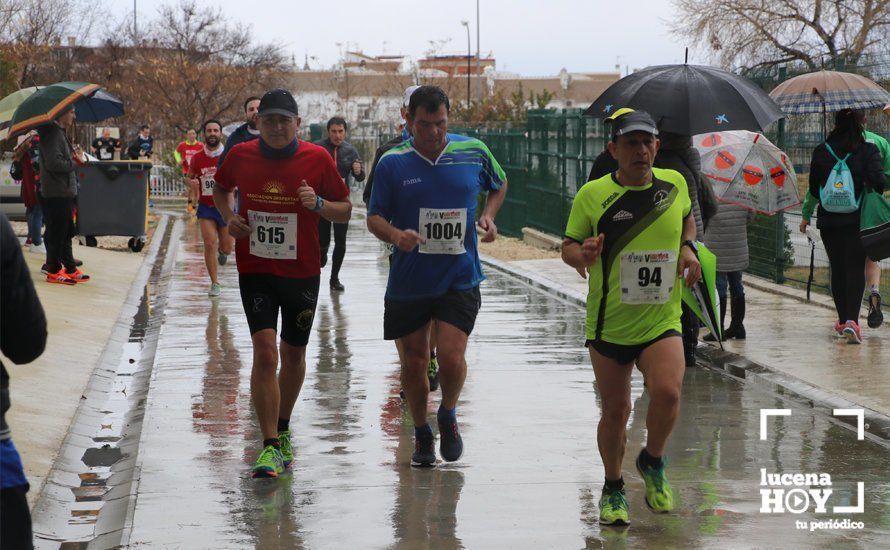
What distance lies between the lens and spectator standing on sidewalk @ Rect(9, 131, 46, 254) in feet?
55.7

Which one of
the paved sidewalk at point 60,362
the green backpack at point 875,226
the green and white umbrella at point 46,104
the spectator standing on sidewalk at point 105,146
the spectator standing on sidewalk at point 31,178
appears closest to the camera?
the paved sidewalk at point 60,362

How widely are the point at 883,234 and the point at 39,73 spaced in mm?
32324

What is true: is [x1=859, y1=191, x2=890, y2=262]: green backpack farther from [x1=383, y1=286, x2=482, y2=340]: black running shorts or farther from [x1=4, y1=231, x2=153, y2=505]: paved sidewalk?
[x1=4, y1=231, x2=153, y2=505]: paved sidewalk

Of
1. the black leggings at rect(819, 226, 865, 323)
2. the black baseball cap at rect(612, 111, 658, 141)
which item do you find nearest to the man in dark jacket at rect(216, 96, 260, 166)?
the black leggings at rect(819, 226, 865, 323)

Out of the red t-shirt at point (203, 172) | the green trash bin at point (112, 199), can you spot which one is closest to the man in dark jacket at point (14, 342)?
the red t-shirt at point (203, 172)

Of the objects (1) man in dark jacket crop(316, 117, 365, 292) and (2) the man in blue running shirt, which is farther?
(1) man in dark jacket crop(316, 117, 365, 292)

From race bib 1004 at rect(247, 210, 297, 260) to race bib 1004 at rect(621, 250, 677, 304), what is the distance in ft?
6.32

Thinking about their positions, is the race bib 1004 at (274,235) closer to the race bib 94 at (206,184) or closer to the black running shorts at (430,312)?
the black running shorts at (430,312)

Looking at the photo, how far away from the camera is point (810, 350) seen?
1118 centimetres

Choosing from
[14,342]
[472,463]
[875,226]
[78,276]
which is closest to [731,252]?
[875,226]

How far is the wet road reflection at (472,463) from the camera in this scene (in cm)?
627

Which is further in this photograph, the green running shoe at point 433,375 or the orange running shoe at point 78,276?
the orange running shoe at point 78,276

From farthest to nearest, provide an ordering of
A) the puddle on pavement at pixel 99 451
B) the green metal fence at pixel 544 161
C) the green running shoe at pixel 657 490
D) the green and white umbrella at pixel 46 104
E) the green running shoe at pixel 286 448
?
the green metal fence at pixel 544 161, the green and white umbrella at pixel 46 104, the green running shoe at pixel 286 448, the puddle on pavement at pixel 99 451, the green running shoe at pixel 657 490

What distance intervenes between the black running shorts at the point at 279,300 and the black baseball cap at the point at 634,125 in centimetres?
195
